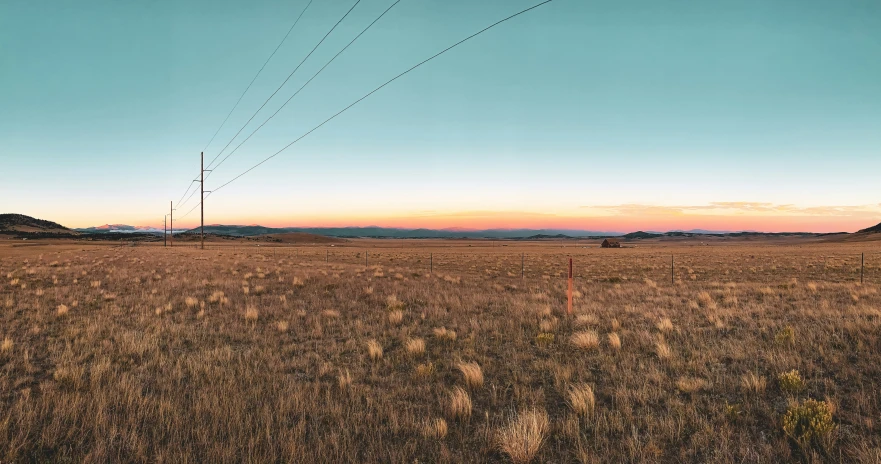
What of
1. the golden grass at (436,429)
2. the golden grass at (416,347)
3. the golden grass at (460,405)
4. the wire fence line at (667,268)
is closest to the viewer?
the golden grass at (436,429)

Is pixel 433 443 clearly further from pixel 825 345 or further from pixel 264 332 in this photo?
pixel 825 345

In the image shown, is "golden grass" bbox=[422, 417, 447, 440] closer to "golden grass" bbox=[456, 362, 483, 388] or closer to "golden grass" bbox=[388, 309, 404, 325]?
"golden grass" bbox=[456, 362, 483, 388]

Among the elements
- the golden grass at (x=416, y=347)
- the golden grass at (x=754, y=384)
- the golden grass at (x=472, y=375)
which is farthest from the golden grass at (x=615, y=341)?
the golden grass at (x=416, y=347)

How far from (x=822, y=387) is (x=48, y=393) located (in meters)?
11.2

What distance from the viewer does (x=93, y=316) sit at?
455 inches

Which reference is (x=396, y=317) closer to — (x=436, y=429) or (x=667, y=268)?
(x=436, y=429)

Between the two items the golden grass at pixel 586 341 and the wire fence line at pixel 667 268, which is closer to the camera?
the golden grass at pixel 586 341

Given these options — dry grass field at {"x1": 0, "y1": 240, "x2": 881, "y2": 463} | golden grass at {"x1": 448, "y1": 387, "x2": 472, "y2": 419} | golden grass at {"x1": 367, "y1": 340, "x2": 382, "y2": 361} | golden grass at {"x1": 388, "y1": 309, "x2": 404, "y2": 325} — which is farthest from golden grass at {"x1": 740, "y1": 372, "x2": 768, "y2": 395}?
golden grass at {"x1": 388, "y1": 309, "x2": 404, "y2": 325}

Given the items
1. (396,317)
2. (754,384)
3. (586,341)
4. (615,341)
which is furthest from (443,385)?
(396,317)

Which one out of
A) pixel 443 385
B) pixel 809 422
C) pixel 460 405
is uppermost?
pixel 809 422

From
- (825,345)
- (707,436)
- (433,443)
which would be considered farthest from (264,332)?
(825,345)

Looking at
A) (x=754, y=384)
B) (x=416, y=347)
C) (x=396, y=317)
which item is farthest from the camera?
(x=396, y=317)

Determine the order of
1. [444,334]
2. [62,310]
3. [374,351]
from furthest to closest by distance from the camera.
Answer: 1. [62,310]
2. [444,334]
3. [374,351]

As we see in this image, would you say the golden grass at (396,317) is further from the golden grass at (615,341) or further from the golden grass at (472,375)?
the golden grass at (615,341)
